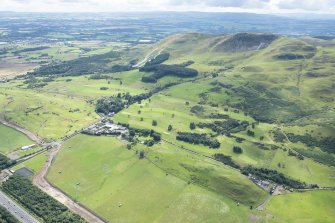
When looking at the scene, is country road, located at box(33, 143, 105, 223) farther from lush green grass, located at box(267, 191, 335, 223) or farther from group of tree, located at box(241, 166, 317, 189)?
group of tree, located at box(241, 166, 317, 189)

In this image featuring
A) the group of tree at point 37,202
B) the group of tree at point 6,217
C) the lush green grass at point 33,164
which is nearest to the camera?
the group of tree at point 6,217

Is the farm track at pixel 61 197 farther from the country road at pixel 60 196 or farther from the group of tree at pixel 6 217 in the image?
the group of tree at pixel 6 217

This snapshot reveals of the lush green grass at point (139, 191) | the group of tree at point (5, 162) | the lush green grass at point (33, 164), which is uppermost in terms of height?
the lush green grass at point (139, 191)

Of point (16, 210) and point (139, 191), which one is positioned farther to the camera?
point (139, 191)

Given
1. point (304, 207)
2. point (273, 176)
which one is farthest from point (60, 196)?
point (304, 207)

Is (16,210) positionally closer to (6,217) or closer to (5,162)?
(6,217)

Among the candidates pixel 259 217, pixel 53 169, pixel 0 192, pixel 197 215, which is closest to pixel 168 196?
pixel 197 215

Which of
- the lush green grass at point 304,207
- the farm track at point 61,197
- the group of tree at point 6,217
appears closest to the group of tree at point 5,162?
the farm track at point 61,197
